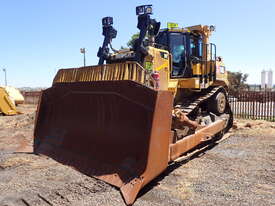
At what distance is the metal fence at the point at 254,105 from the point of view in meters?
13.7

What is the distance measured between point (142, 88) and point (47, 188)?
1.97 m

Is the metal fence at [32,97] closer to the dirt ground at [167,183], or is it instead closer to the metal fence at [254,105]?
the metal fence at [254,105]

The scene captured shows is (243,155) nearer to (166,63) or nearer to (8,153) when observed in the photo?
(166,63)

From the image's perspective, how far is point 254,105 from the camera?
14.0 meters

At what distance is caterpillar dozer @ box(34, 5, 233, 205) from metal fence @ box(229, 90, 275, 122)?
720 cm

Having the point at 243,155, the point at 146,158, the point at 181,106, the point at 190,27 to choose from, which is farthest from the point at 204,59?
the point at 146,158

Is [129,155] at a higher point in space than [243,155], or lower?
higher

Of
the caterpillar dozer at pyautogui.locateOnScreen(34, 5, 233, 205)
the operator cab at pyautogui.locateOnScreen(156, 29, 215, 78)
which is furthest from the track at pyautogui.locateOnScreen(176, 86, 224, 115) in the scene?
the operator cab at pyautogui.locateOnScreen(156, 29, 215, 78)

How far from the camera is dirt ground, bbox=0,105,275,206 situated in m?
3.70

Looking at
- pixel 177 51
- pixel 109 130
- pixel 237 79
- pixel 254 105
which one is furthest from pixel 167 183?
pixel 237 79

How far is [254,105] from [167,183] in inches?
433

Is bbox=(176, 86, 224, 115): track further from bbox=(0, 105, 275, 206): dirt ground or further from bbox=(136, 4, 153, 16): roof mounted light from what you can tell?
bbox=(136, 4, 153, 16): roof mounted light

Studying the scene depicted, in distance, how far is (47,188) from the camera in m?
3.96

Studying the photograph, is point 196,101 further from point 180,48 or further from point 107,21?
point 107,21
